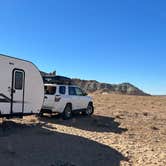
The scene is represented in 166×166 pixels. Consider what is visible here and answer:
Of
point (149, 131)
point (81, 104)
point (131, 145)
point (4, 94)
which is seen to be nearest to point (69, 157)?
point (131, 145)

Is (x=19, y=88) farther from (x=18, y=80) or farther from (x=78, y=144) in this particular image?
(x=78, y=144)

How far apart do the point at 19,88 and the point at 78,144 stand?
3866 millimetres

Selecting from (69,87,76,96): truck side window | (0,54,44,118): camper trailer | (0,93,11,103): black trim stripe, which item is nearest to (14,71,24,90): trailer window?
(0,54,44,118): camper trailer

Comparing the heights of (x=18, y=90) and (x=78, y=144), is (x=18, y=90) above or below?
above

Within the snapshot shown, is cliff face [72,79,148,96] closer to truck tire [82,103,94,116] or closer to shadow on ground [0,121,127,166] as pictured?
truck tire [82,103,94,116]

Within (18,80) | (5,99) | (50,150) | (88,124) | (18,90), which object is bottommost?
(50,150)

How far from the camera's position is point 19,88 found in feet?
50.3

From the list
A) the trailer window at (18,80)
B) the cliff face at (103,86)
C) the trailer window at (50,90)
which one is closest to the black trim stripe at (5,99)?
the trailer window at (18,80)

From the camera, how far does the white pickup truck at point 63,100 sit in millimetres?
18703

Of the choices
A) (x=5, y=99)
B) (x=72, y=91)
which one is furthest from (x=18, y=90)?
(x=72, y=91)

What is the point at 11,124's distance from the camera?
54.5ft

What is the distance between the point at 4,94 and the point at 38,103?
2.51 metres

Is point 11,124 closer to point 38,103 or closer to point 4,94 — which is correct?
point 38,103

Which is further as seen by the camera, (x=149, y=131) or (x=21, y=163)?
(x=149, y=131)
